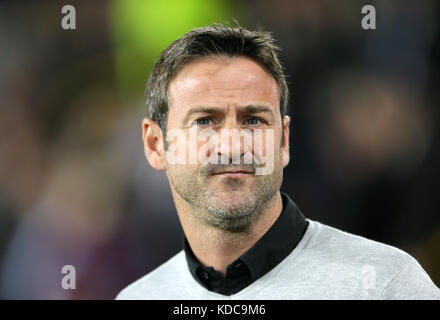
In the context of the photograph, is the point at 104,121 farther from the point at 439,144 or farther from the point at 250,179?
the point at 439,144

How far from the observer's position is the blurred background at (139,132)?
2230 millimetres

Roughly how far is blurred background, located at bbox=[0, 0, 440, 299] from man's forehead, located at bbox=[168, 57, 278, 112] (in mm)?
684

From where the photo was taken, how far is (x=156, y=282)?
1.91m

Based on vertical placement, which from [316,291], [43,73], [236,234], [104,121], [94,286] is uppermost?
[43,73]

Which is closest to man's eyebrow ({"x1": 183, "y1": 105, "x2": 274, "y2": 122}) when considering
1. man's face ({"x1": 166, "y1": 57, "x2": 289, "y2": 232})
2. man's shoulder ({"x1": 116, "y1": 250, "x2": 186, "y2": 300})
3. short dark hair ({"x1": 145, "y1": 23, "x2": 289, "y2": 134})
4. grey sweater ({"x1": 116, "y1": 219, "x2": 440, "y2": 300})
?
man's face ({"x1": 166, "y1": 57, "x2": 289, "y2": 232})

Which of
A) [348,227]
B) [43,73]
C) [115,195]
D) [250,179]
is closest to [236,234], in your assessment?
[250,179]

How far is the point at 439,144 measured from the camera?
2219 mm

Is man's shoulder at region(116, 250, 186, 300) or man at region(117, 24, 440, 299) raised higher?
man at region(117, 24, 440, 299)

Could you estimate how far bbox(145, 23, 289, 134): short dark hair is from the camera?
1609mm

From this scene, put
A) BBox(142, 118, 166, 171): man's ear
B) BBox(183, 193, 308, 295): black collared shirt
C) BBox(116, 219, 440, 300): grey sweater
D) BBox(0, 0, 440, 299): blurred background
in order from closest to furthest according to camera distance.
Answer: BBox(116, 219, 440, 300): grey sweater
BBox(183, 193, 308, 295): black collared shirt
BBox(142, 118, 166, 171): man's ear
BBox(0, 0, 440, 299): blurred background

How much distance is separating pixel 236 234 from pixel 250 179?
0.68 feet

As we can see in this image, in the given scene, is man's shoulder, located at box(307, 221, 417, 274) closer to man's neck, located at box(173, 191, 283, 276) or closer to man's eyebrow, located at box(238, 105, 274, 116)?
man's neck, located at box(173, 191, 283, 276)

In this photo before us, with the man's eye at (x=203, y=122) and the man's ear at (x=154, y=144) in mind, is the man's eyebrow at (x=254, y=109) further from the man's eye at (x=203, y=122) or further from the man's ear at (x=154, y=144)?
the man's ear at (x=154, y=144)

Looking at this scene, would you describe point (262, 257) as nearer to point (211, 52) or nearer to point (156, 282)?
point (156, 282)
